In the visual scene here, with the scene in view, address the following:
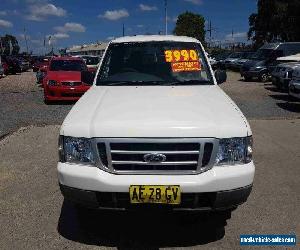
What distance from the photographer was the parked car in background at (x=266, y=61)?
2055cm

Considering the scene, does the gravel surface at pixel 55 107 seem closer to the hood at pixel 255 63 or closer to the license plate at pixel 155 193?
the hood at pixel 255 63

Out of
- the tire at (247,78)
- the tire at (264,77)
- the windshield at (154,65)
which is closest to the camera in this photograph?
the windshield at (154,65)

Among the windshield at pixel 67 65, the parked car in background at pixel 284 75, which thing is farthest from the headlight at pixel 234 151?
the parked car in background at pixel 284 75

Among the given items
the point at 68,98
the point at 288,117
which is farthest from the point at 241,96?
the point at 68,98

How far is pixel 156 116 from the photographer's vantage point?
3.32 m

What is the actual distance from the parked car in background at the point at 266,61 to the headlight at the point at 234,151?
17.6 meters

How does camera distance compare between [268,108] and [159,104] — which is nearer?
[159,104]

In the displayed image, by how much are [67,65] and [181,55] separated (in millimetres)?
10252

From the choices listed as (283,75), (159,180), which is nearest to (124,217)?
(159,180)

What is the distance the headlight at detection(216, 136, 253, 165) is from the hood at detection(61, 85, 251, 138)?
0.19 ft

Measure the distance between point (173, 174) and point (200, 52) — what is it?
262cm

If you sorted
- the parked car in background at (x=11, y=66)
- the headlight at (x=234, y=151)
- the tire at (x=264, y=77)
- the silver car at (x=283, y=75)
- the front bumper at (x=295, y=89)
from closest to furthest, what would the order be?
the headlight at (x=234, y=151)
the front bumper at (x=295, y=89)
the silver car at (x=283, y=75)
the tire at (x=264, y=77)
the parked car in background at (x=11, y=66)

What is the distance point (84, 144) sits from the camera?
329 cm

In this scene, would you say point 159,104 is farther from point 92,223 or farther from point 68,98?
point 68,98
